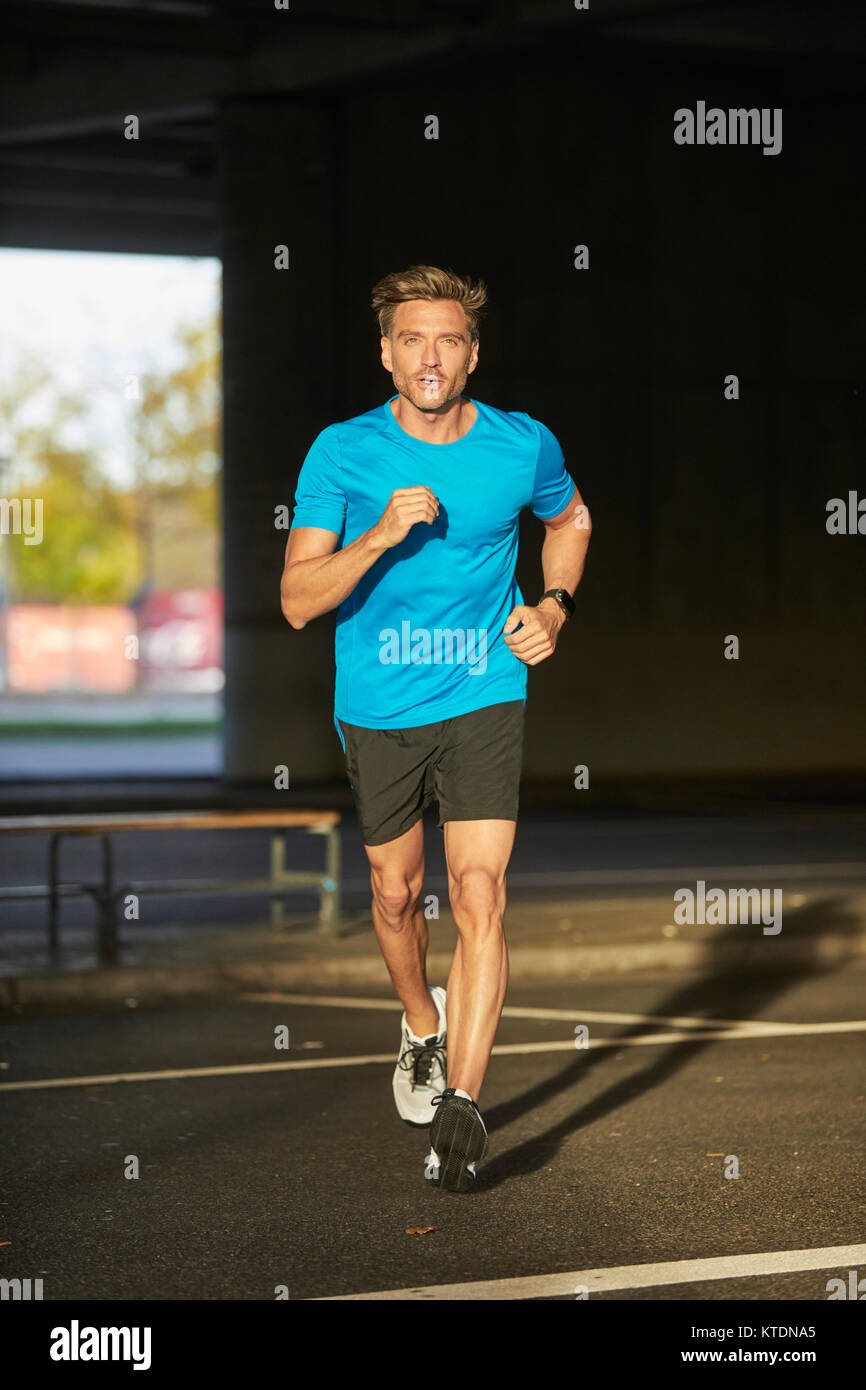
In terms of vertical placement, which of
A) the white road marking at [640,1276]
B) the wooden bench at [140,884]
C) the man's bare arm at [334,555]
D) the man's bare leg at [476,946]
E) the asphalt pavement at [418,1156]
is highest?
the man's bare arm at [334,555]

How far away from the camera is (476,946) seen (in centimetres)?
558

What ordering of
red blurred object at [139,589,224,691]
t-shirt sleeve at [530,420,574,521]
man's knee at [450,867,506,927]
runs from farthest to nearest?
red blurred object at [139,589,224,691]
t-shirt sleeve at [530,420,574,521]
man's knee at [450,867,506,927]

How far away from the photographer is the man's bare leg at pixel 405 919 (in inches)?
232

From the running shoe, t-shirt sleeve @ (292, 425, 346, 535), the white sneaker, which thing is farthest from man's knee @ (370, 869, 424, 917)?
t-shirt sleeve @ (292, 425, 346, 535)

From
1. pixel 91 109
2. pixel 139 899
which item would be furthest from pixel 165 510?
pixel 139 899

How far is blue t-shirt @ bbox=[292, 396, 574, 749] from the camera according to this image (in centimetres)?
561

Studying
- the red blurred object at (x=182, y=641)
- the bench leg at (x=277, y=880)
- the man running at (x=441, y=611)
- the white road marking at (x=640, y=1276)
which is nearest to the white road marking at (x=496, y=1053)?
the man running at (x=441, y=611)

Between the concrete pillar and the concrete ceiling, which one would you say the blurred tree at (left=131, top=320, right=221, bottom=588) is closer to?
the concrete ceiling

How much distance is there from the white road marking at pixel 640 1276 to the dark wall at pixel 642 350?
17.1 meters

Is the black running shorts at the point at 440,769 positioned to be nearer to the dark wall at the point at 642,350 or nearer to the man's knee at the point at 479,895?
the man's knee at the point at 479,895

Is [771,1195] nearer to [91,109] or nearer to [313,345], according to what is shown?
[313,345]

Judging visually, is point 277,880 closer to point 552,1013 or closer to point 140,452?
point 552,1013

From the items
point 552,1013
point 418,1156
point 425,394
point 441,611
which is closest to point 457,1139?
point 418,1156

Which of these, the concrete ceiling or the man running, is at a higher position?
the concrete ceiling
